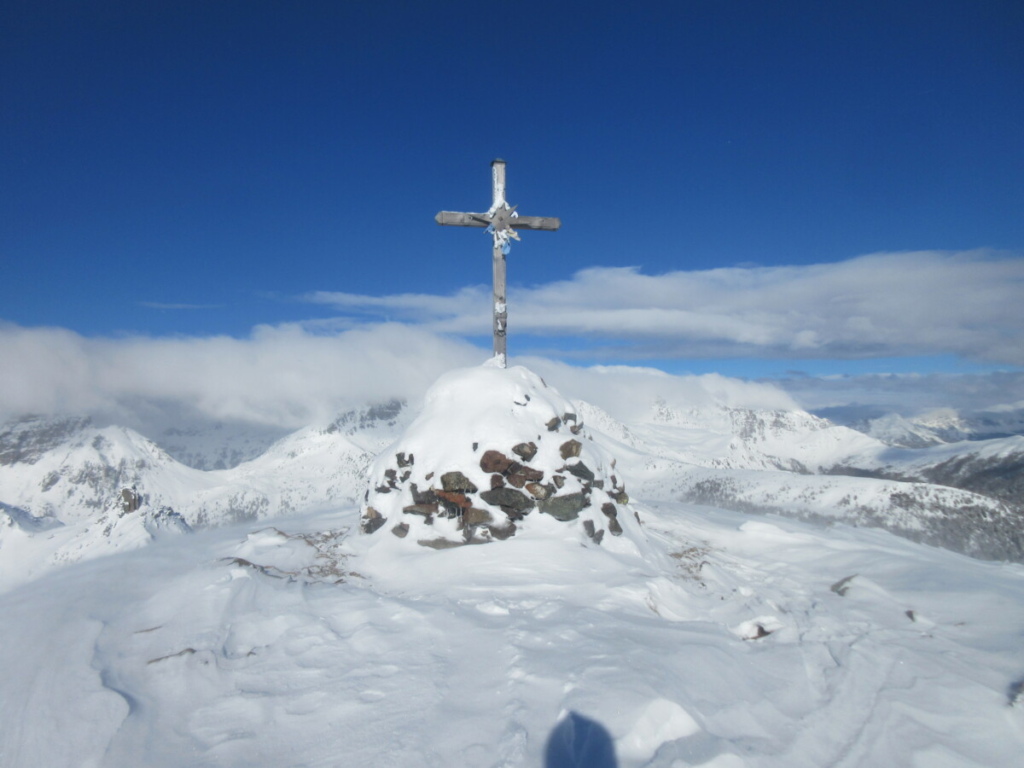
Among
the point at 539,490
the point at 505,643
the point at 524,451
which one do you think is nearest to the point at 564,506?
the point at 539,490

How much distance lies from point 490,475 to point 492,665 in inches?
229

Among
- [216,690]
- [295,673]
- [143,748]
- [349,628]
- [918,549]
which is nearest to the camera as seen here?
[143,748]

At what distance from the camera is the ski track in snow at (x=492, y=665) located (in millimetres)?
4328

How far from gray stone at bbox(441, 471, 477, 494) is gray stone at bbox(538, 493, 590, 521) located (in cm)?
154

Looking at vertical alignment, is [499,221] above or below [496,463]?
above

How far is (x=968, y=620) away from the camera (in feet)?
26.6

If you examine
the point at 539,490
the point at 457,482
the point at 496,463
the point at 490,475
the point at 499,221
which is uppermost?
the point at 499,221

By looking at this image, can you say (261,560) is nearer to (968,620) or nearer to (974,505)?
(968,620)

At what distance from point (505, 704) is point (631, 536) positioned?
731 cm

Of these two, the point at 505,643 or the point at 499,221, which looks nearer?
the point at 505,643

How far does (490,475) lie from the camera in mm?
11164

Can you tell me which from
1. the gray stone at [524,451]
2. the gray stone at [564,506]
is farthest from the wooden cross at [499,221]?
the gray stone at [564,506]

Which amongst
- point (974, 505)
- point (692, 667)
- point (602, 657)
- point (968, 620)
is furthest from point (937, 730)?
point (974, 505)

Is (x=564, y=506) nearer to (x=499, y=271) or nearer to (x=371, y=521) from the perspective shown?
(x=371, y=521)
